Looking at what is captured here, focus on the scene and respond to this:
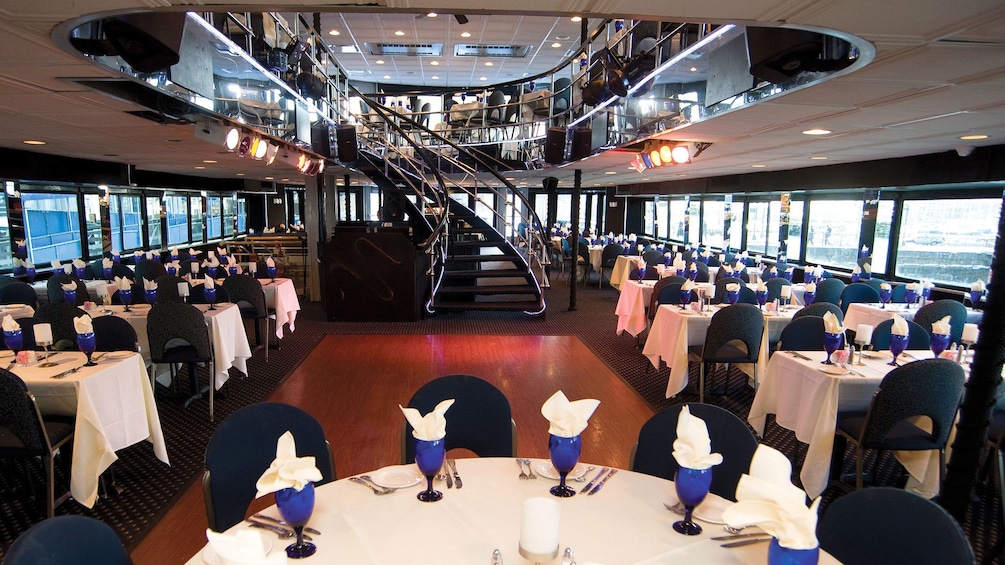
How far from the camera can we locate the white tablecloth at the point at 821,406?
10.7ft

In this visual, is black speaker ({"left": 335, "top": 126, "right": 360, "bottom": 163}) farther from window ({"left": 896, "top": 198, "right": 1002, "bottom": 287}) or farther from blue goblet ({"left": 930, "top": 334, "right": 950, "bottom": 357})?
window ({"left": 896, "top": 198, "right": 1002, "bottom": 287})

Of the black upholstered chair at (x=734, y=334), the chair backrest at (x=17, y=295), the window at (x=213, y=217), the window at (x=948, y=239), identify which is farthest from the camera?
the window at (x=213, y=217)

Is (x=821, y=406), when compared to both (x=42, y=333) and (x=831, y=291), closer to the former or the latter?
(x=831, y=291)

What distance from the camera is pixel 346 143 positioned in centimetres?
789

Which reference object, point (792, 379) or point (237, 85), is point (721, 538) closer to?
point (792, 379)

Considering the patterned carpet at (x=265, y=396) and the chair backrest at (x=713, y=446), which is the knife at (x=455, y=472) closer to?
the chair backrest at (x=713, y=446)

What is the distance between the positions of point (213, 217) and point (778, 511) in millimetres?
16393

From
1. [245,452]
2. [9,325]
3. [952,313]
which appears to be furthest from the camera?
[952,313]

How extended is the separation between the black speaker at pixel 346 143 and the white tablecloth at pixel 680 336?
16.7ft

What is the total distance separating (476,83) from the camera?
16.3m

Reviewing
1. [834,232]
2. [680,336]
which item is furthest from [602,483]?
[834,232]

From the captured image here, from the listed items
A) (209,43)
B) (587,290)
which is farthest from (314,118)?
(587,290)

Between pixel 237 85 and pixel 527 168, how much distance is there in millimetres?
6744

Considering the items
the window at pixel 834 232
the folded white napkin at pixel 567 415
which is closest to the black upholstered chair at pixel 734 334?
the folded white napkin at pixel 567 415
